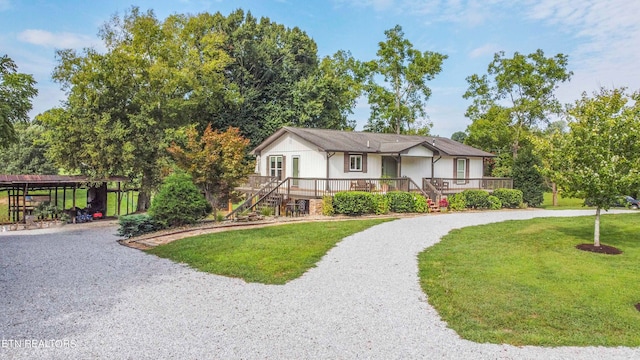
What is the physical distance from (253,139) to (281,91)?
Answer: 16.9 feet

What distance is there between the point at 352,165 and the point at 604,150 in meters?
13.2

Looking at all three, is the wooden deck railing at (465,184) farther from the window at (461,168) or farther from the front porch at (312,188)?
the window at (461,168)

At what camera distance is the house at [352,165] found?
21.7 metres

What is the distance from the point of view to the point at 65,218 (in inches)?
779

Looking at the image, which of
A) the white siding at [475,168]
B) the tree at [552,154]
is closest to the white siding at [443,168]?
the white siding at [475,168]

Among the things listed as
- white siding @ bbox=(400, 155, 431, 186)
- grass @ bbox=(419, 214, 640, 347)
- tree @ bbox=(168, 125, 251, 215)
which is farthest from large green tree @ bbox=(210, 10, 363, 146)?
grass @ bbox=(419, 214, 640, 347)

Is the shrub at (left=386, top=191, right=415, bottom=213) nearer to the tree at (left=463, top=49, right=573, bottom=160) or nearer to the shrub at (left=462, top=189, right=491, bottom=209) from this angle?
the shrub at (left=462, top=189, right=491, bottom=209)

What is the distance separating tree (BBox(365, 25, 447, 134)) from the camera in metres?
42.9

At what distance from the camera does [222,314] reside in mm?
6641

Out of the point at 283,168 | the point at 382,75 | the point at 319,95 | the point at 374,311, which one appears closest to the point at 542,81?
the point at 382,75

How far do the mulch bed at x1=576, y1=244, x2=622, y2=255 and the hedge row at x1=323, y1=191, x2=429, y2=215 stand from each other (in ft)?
30.2

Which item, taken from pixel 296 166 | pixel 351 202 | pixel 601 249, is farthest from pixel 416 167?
pixel 601 249

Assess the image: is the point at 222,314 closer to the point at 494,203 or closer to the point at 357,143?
the point at 357,143

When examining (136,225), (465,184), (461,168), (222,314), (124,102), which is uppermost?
(124,102)
